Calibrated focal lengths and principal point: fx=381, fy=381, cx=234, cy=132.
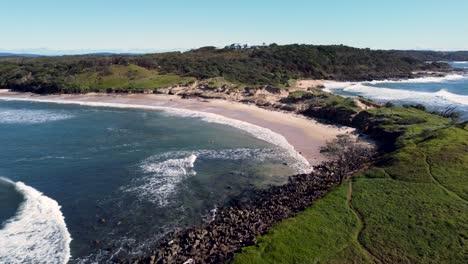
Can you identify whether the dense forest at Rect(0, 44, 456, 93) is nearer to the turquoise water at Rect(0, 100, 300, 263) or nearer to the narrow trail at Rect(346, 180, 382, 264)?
the turquoise water at Rect(0, 100, 300, 263)

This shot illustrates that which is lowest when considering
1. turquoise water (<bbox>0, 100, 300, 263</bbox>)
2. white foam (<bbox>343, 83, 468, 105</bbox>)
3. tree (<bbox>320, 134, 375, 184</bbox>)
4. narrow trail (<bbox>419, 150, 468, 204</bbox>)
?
turquoise water (<bbox>0, 100, 300, 263</bbox>)

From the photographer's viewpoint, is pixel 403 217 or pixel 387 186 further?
pixel 387 186

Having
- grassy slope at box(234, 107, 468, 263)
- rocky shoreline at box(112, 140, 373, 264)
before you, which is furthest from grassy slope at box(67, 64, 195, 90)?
grassy slope at box(234, 107, 468, 263)

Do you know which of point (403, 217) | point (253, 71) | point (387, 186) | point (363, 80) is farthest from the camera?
point (363, 80)

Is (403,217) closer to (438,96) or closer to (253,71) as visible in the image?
(438,96)

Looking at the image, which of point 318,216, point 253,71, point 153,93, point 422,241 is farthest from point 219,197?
point 253,71

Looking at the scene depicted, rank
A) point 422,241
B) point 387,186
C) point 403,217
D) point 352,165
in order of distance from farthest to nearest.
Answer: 1. point 352,165
2. point 387,186
3. point 403,217
4. point 422,241

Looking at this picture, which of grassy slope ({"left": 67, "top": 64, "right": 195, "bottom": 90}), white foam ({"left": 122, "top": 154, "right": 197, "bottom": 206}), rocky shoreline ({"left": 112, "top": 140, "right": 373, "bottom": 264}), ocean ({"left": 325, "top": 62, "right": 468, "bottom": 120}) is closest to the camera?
rocky shoreline ({"left": 112, "top": 140, "right": 373, "bottom": 264})
